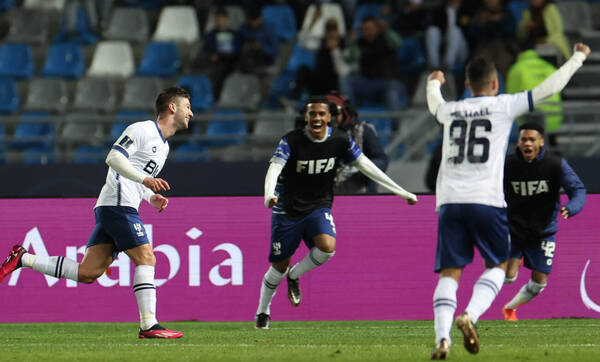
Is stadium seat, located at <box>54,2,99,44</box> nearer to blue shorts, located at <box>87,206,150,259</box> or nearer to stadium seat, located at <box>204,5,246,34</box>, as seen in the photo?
stadium seat, located at <box>204,5,246,34</box>

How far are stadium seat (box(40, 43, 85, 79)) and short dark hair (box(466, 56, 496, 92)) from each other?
13.3 m

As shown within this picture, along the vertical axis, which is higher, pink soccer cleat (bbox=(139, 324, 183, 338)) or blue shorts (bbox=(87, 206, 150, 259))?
blue shorts (bbox=(87, 206, 150, 259))

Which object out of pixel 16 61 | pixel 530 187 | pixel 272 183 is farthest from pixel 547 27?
pixel 16 61

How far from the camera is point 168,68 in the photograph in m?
19.9

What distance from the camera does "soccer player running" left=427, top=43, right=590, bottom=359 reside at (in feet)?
25.2

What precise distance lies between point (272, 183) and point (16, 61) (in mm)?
11179

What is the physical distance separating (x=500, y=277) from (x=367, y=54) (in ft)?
32.0

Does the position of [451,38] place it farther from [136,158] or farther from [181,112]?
[136,158]

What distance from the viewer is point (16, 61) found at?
20.4 metres

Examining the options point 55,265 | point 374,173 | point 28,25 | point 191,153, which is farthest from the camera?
point 28,25

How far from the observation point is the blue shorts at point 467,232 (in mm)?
7668

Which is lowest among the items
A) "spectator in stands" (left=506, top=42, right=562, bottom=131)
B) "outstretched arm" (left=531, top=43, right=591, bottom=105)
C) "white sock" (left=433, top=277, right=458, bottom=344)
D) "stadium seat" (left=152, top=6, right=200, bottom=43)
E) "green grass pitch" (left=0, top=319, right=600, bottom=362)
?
"green grass pitch" (left=0, top=319, right=600, bottom=362)

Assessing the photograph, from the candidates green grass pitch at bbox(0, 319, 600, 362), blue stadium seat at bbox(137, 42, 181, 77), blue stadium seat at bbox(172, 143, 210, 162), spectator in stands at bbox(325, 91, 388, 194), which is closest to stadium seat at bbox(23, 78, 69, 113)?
blue stadium seat at bbox(137, 42, 181, 77)

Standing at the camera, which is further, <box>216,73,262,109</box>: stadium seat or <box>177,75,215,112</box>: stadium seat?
<box>177,75,215,112</box>: stadium seat
